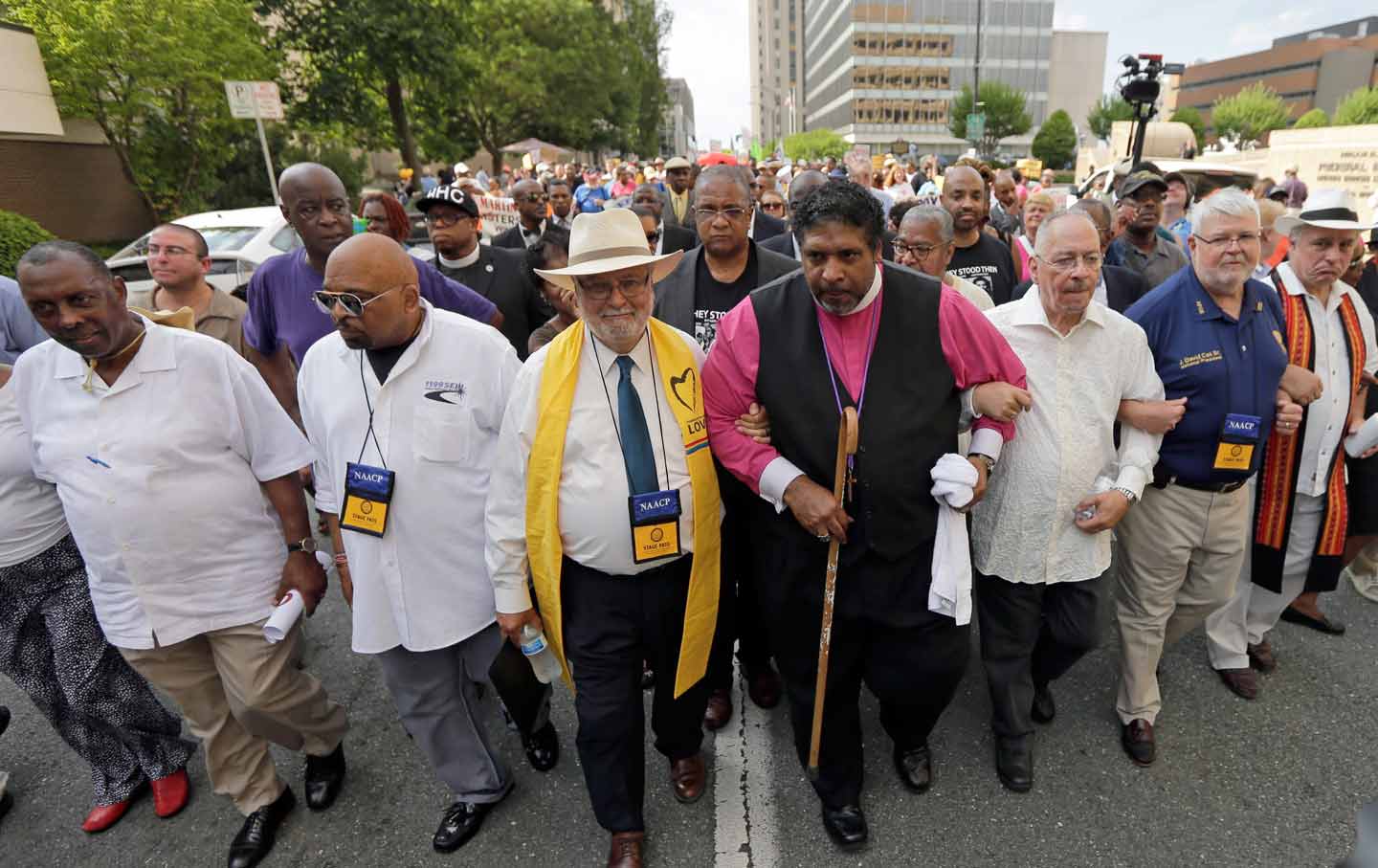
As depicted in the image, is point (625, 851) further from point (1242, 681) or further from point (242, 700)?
point (1242, 681)

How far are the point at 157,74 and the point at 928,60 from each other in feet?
287

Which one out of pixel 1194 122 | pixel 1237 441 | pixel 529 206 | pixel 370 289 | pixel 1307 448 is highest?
pixel 1194 122

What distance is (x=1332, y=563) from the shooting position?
11.6 ft

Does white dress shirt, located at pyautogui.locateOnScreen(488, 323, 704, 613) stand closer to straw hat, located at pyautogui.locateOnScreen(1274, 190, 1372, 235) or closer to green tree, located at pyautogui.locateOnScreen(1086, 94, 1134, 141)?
straw hat, located at pyautogui.locateOnScreen(1274, 190, 1372, 235)

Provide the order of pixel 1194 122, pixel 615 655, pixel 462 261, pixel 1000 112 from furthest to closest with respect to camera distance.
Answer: pixel 1000 112 < pixel 1194 122 < pixel 462 261 < pixel 615 655

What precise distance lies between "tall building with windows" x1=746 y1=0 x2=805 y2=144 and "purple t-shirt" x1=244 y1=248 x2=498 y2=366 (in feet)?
473

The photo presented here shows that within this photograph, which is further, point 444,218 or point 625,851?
point 444,218

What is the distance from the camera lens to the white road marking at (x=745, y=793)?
8.74ft

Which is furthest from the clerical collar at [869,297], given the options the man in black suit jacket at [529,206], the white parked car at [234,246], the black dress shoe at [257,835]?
the white parked car at [234,246]

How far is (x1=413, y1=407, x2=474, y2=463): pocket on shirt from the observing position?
2.45 meters

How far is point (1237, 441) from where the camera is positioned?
2.92m

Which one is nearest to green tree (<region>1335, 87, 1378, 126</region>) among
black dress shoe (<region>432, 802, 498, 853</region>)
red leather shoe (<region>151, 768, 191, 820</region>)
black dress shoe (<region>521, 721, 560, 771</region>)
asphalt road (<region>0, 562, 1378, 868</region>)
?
asphalt road (<region>0, 562, 1378, 868</region>)

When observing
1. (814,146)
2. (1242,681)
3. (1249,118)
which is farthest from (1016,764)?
(1249,118)

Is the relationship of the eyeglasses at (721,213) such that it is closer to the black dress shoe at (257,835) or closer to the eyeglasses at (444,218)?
the eyeglasses at (444,218)
